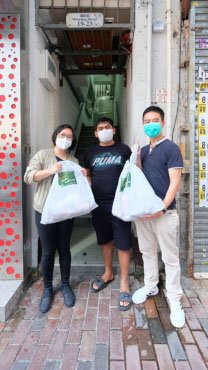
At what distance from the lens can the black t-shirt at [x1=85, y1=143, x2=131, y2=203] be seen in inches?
91.4

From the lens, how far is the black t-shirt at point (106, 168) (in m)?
2.32

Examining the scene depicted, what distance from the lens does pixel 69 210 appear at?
6.72 feet

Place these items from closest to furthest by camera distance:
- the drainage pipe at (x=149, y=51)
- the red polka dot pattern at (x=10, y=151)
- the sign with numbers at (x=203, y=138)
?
the red polka dot pattern at (x=10, y=151) → the drainage pipe at (x=149, y=51) → the sign with numbers at (x=203, y=138)

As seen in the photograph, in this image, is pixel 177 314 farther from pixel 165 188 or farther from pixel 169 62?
pixel 169 62

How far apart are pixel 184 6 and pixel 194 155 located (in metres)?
1.72

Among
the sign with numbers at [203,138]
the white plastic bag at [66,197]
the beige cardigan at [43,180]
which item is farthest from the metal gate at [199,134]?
the beige cardigan at [43,180]

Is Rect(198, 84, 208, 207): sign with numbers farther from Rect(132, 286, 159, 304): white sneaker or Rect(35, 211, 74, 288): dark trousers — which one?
Rect(35, 211, 74, 288): dark trousers

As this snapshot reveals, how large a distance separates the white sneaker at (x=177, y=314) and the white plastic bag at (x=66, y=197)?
119 centimetres

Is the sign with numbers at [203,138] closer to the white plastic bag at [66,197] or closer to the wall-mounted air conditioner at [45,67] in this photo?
the white plastic bag at [66,197]

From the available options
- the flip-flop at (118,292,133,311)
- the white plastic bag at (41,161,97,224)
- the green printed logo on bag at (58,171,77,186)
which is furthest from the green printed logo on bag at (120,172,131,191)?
the flip-flop at (118,292,133,311)

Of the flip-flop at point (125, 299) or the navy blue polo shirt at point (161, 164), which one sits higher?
the navy blue polo shirt at point (161, 164)

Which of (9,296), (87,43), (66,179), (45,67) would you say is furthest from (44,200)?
(87,43)

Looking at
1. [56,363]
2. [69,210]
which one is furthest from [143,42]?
[56,363]

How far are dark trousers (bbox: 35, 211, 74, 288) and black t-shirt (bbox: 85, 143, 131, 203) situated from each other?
448 mm
